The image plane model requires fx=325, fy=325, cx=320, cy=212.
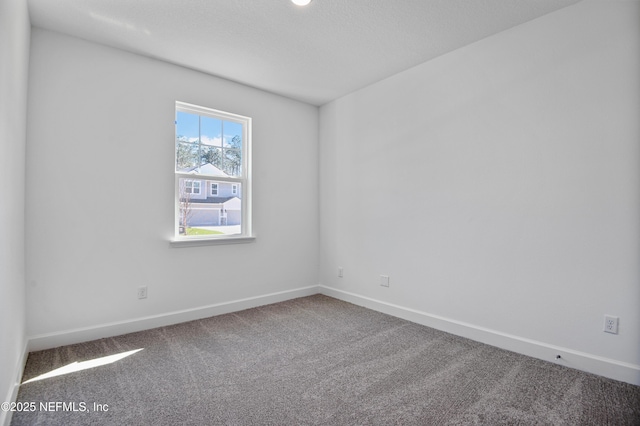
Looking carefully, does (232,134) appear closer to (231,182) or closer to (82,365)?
(231,182)

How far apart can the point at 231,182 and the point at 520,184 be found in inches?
111

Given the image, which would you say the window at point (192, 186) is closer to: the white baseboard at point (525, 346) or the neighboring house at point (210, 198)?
the neighboring house at point (210, 198)

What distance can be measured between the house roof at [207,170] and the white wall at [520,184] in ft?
5.54

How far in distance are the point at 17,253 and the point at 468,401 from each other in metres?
2.95

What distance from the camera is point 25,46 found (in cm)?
228

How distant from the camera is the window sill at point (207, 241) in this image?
3214 mm

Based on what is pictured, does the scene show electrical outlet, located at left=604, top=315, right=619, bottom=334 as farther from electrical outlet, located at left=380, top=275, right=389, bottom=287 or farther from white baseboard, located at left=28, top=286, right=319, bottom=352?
white baseboard, located at left=28, top=286, right=319, bottom=352

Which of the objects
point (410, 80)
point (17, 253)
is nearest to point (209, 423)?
point (17, 253)

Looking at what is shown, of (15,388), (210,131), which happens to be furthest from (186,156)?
(15,388)

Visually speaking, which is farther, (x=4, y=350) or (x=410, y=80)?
(x=410, y=80)

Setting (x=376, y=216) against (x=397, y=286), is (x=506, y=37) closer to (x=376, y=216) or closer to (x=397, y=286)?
(x=376, y=216)

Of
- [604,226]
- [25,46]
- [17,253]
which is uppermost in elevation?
[25,46]

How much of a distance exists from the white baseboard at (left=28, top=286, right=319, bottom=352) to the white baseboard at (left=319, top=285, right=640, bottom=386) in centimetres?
131

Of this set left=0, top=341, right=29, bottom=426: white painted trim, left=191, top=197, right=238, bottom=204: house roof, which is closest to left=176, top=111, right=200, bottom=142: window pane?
left=191, top=197, right=238, bottom=204: house roof
